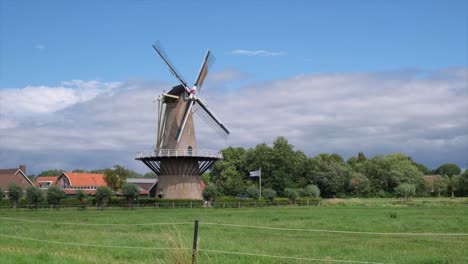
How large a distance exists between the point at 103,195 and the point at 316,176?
134ft

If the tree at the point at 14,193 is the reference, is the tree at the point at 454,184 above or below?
above

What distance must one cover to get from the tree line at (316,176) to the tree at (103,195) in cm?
2436

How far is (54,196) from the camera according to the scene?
5231 centimetres

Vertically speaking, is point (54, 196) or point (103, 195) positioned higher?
point (103, 195)

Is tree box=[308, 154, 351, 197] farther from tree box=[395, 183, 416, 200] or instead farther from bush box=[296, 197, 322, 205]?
bush box=[296, 197, 322, 205]

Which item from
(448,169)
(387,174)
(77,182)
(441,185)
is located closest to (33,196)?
(77,182)

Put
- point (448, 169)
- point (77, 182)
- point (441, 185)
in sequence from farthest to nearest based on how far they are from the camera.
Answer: point (448, 169)
point (441, 185)
point (77, 182)

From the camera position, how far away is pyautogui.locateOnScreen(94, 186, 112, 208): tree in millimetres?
54188

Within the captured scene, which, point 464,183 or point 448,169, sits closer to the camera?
point 464,183

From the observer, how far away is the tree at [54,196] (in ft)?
172

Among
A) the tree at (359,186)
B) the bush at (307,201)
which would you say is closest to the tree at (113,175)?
the bush at (307,201)

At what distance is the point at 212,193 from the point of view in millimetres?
58594

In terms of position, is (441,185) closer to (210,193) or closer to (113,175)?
(210,193)

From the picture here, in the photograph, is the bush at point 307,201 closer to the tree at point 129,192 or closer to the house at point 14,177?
the tree at point 129,192
